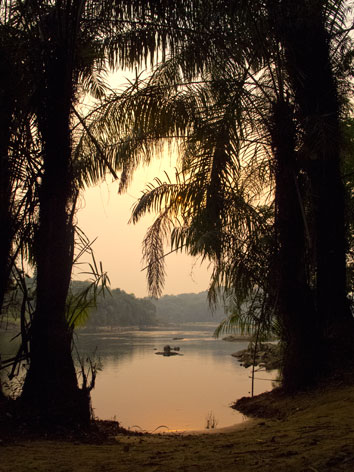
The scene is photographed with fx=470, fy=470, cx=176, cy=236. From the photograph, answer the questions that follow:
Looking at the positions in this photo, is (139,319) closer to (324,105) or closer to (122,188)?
(122,188)

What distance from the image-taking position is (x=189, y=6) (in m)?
4.79

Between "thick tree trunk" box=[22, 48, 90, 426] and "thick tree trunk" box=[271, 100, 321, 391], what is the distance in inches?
111

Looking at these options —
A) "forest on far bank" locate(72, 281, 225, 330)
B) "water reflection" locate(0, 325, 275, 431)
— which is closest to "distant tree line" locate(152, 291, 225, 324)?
"forest on far bank" locate(72, 281, 225, 330)

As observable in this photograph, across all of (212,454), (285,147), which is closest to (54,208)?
(212,454)

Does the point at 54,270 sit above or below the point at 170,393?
above

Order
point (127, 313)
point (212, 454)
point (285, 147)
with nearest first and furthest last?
1. point (212, 454)
2. point (285, 147)
3. point (127, 313)

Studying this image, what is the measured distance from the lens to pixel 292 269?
5.98m

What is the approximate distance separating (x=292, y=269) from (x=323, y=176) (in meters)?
1.45

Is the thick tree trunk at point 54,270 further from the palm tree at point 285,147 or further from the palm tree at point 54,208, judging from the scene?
the palm tree at point 285,147

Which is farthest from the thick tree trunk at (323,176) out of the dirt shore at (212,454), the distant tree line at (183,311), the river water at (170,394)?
the distant tree line at (183,311)

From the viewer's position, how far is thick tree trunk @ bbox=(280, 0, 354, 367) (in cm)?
607

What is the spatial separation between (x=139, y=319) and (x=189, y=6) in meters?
62.6

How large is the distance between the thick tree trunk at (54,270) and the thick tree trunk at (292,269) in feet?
9.26

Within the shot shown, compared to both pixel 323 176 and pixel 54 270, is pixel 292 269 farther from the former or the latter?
pixel 54 270
